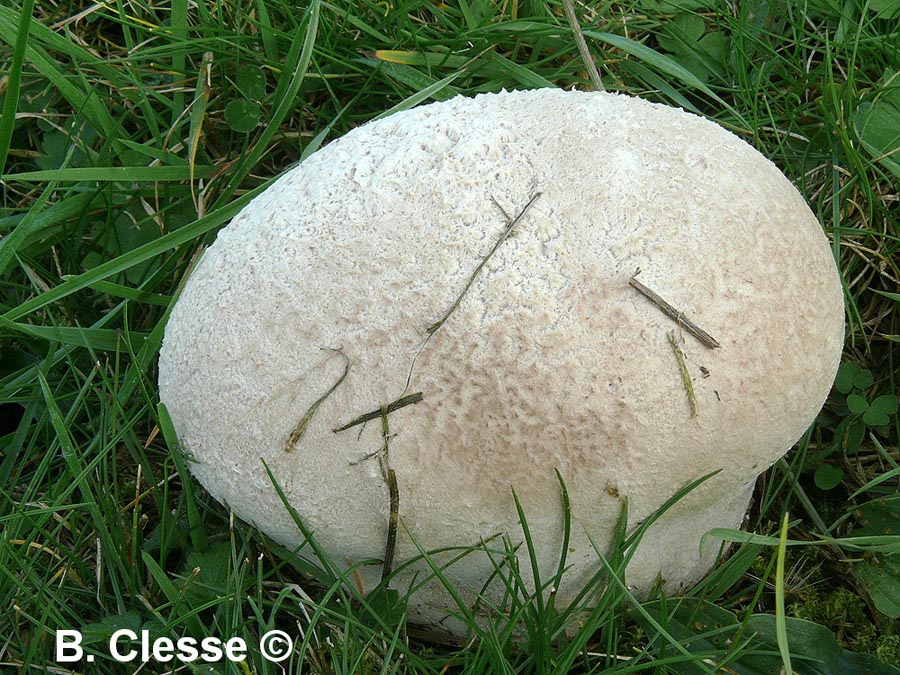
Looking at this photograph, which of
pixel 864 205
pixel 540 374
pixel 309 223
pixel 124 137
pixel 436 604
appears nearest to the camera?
pixel 540 374

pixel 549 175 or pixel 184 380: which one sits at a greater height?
pixel 549 175

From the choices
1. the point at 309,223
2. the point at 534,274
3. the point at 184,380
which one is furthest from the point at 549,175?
the point at 184,380

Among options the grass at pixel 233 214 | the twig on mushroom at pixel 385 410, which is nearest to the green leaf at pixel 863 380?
the grass at pixel 233 214

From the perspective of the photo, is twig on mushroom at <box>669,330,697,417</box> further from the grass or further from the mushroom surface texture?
the grass

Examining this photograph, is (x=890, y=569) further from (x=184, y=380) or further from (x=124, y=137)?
(x=124, y=137)

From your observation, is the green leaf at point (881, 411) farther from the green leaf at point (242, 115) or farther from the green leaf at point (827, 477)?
the green leaf at point (242, 115)

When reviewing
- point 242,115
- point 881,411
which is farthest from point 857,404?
point 242,115

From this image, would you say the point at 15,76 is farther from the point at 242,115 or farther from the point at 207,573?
the point at 207,573
